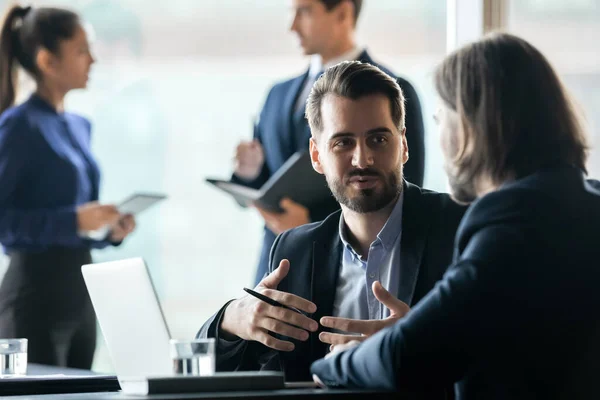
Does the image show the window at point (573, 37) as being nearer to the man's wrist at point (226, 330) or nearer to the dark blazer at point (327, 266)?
the dark blazer at point (327, 266)

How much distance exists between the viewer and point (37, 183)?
11.2ft

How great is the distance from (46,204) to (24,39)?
25.5 inches

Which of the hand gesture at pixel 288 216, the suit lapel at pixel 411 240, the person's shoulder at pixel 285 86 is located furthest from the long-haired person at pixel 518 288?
the person's shoulder at pixel 285 86

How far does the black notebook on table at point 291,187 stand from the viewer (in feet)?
9.01

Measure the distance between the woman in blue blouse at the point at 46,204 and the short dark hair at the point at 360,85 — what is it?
1.61 metres

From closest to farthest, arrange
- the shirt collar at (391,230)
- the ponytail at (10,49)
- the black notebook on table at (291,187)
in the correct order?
the shirt collar at (391,230), the black notebook on table at (291,187), the ponytail at (10,49)

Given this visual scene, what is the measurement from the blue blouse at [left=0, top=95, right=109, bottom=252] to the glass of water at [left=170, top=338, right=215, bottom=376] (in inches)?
81.0

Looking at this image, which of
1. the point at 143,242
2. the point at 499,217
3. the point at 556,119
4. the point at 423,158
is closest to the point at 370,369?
the point at 499,217

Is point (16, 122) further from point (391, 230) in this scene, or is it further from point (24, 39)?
point (391, 230)

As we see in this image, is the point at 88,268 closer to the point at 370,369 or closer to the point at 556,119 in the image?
the point at 370,369

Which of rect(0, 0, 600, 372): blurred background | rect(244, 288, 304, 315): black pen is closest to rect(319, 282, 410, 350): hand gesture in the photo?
rect(244, 288, 304, 315): black pen

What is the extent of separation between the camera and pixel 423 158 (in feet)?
8.59

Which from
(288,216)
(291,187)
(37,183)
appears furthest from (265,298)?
A: (37,183)

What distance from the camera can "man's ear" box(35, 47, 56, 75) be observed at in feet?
11.7
